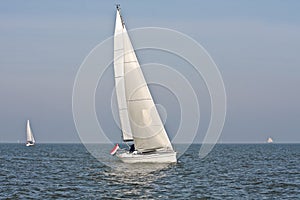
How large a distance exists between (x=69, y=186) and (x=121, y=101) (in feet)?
75.3

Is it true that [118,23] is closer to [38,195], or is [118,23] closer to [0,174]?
[0,174]

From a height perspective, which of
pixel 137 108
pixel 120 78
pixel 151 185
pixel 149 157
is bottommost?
pixel 151 185

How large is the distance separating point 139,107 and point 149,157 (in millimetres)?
6444

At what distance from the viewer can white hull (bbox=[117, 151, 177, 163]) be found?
64.6 m

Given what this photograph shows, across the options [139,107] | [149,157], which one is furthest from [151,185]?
[139,107]

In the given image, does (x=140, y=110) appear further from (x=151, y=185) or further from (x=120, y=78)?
(x=151, y=185)

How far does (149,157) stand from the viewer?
211 ft

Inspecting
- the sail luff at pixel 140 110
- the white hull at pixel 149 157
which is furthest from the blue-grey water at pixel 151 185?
the sail luff at pixel 140 110

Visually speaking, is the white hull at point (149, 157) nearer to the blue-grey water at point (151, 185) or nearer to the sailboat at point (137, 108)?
the sailboat at point (137, 108)

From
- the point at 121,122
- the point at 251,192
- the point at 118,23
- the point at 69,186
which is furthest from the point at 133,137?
the point at 251,192

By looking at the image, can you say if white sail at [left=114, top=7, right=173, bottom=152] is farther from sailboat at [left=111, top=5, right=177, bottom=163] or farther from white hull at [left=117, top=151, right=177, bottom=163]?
white hull at [left=117, top=151, right=177, bottom=163]

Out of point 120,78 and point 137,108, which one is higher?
point 120,78

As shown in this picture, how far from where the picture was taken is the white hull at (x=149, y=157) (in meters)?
64.6

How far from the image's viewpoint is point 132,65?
224ft
